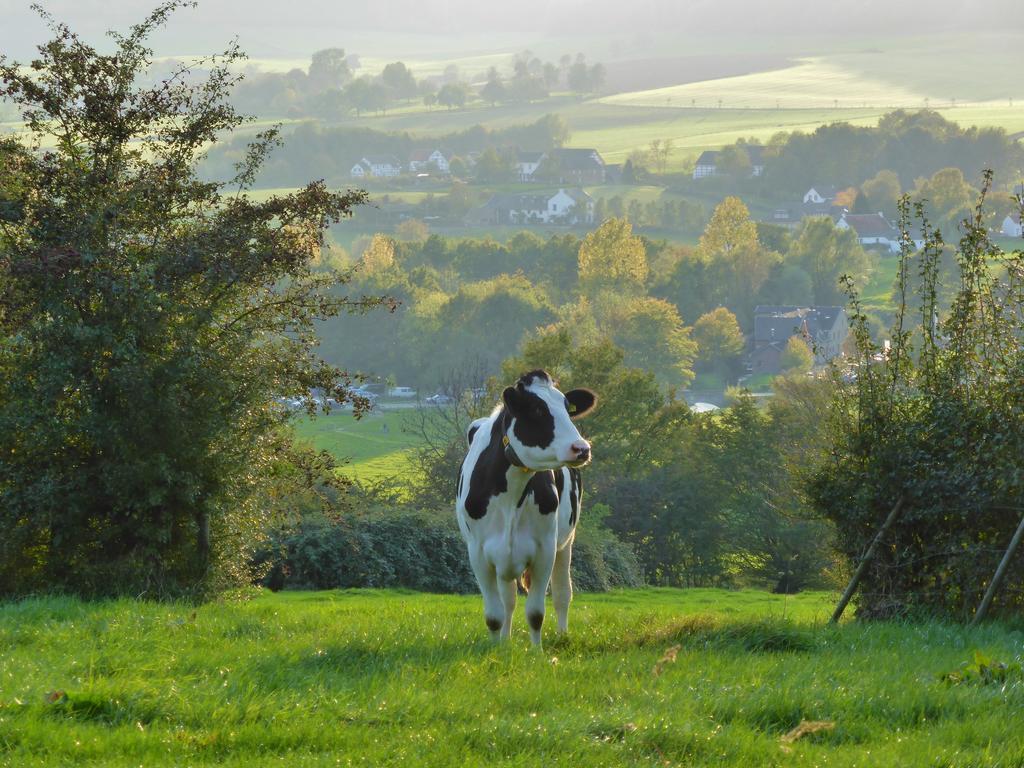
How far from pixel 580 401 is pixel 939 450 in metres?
4.91

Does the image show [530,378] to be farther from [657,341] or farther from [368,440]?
[657,341]

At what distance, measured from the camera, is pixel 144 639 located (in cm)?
1002

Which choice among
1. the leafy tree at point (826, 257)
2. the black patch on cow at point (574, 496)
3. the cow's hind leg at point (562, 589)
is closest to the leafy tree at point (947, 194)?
the leafy tree at point (826, 257)

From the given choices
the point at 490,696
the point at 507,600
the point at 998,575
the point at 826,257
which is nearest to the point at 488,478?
the point at 507,600

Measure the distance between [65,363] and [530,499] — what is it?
6.57m

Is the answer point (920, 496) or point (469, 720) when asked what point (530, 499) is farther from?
point (920, 496)

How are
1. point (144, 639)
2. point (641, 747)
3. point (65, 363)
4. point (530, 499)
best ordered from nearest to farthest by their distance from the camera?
point (641, 747) < point (144, 639) < point (530, 499) < point (65, 363)

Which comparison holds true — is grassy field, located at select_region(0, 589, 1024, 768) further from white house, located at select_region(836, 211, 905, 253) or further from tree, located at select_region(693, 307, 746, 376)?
white house, located at select_region(836, 211, 905, 253)

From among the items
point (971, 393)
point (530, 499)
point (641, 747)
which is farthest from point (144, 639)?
point (971, 393)

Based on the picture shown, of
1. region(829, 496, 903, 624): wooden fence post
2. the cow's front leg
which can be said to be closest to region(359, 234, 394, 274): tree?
region(829, 496, 903, 624): wooden fence post

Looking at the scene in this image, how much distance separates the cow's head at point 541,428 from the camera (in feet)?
35.3

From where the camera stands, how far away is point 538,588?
37.4ft

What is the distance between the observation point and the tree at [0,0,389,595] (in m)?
14.7

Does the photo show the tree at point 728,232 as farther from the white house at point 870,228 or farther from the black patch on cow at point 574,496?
the black patch on cow at point 574,496
